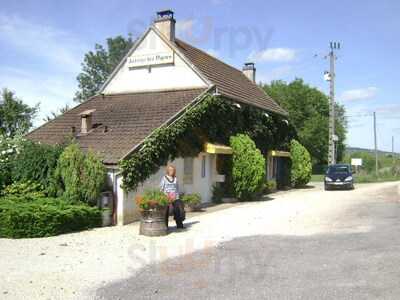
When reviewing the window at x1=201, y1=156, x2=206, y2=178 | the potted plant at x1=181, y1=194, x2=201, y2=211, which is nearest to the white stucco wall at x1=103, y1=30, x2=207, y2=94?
the window at x1=201, y1=156, x2=206, y2=178

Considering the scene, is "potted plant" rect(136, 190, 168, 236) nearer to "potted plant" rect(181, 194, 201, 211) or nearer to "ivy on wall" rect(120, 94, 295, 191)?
"ivy on wall" rect(120, 94, 295, 191)

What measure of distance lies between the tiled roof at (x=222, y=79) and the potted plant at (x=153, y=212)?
9.77 metres

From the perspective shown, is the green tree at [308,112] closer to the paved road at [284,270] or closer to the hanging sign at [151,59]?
the hanging sign at [151,59]

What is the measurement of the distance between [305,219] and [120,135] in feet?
23.3

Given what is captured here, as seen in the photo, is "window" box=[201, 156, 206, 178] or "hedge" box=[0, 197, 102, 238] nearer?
"hedge" box=[0, 197, 102, 238]

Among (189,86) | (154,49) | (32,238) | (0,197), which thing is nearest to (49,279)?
(32,238)

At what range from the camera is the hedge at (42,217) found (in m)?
11.3

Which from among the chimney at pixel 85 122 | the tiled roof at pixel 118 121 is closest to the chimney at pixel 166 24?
the tiled roof at pixel 118 121

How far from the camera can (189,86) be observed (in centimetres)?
2117

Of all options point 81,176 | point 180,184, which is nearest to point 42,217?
point 81,176

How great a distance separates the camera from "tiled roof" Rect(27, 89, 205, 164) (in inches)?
617

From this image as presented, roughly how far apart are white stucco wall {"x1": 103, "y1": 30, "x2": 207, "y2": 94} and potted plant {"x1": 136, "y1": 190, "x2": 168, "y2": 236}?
10.2m

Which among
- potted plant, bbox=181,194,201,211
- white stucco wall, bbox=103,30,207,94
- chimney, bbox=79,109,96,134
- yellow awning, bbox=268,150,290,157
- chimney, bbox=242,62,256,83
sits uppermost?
chimney, bbox=242,62,256,83

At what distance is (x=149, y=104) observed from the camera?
19547 millimetres
